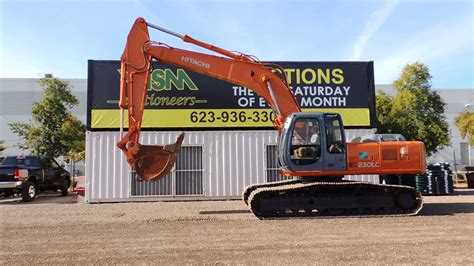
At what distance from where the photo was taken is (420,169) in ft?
34.0

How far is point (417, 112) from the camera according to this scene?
Answer: 23453mm

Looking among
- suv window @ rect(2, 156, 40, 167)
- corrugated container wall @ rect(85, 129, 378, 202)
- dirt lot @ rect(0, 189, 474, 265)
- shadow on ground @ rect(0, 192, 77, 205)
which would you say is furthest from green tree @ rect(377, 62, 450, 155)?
suv window @ rect(2, 156, 40, 167)

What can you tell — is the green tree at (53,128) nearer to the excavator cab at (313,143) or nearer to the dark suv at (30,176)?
the dark suv at (30,176)

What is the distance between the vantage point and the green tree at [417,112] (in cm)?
2297

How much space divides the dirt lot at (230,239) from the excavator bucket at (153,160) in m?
1.09

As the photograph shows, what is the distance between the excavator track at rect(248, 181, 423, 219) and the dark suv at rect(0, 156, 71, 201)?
10.2 m

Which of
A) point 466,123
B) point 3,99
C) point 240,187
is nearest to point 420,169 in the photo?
point 240,187

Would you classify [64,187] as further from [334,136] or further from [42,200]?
[334,136]

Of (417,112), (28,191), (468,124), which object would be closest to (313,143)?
(28,191)

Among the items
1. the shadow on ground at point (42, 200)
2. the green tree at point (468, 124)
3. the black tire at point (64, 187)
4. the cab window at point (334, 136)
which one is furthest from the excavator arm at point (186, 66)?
the green tree at point (468, 124)

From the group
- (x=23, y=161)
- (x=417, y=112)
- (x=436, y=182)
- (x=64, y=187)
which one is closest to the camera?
(x=436, y=182)

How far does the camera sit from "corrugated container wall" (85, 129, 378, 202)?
578 inches

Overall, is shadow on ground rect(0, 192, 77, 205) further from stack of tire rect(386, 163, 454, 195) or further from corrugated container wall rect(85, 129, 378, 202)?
stack of tire rect(386, 163, 454, 195)

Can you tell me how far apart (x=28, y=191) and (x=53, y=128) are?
10075 mm
